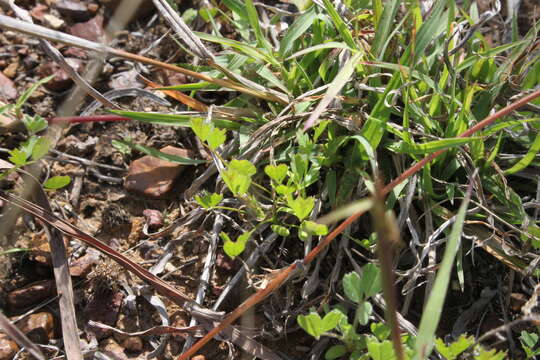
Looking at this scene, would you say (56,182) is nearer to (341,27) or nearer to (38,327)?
(38,327)

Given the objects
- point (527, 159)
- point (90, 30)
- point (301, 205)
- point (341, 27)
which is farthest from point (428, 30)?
point (90, 30)

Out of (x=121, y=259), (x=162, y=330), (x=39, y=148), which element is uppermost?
(x=39, y=148)

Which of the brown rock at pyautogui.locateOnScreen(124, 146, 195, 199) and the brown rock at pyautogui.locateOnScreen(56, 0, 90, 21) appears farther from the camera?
the brown rock at pyautogui.locateOnScreen(56, 0, 90, 21)

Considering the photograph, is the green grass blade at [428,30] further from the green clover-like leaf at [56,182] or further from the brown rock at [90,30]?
the brown rock at [90,30]

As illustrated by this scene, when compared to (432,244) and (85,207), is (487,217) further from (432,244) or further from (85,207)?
(85,207)

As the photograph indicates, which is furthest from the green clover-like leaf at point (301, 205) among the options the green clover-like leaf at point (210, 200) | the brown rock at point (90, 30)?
the brown rock at point (90, 30)

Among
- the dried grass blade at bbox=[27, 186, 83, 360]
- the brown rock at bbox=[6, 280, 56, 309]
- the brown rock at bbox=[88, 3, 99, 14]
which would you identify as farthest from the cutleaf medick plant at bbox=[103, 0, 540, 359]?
the brown rock at bbox=[88, 3, 99, 14]

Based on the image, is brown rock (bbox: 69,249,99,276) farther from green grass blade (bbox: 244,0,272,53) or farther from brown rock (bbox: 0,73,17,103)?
green grass blade (bbox: 244,0,272,53)
